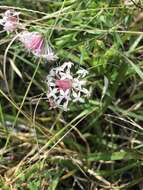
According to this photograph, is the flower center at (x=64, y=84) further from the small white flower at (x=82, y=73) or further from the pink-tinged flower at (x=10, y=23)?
the pink-tinged flower at (x=10, y=23)

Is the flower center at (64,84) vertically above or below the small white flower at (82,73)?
below

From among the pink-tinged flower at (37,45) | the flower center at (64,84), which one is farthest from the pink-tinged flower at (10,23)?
the flower center at (64,84)

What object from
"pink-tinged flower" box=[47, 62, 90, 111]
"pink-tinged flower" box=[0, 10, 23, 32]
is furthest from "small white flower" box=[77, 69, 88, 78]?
"pink-tinged flower" box=[0, 10, 23, 32]

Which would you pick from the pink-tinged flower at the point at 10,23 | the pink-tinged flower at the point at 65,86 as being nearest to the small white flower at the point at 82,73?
the pink-tinged flower at the point at 65,86

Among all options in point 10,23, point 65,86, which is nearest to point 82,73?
point 65,86

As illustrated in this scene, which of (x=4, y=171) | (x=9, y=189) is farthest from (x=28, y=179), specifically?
(x=4, y=171)

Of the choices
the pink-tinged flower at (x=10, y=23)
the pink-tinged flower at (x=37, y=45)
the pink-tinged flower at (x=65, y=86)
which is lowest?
the pink-tinged flower at (x=65, y=86)
